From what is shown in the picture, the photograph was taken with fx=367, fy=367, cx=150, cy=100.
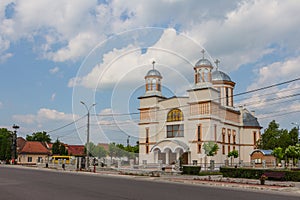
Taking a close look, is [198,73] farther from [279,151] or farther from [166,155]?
[279,151]

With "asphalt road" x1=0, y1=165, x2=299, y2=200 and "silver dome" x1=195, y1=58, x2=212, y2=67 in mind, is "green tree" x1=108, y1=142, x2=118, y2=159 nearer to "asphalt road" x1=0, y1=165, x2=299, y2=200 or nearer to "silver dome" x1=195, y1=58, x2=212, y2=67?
"silver dome" x1=195, y1=58, x2=212, y2=67

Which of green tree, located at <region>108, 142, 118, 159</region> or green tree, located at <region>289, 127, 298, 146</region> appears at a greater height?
green tree, located at <region>289, 127, 298, 146</region>

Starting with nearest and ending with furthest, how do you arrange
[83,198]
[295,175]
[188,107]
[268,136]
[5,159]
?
1. [83,198]
2. [295,175]
3. [188,107]
4. [268,136]
5. [5,159]

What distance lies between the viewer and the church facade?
58656mm

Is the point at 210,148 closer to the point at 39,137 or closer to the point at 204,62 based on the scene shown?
the point at 204,62

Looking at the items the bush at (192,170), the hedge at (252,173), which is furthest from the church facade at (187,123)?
the hedge at (252,173)

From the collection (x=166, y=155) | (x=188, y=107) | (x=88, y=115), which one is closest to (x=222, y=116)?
(x=188, y=107)

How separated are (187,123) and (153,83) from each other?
8.97 meters

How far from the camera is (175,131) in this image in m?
62.0

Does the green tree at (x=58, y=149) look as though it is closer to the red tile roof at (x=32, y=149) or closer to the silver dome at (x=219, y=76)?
the red tile roof at (x=32, y=149)

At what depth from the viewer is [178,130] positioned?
202ft

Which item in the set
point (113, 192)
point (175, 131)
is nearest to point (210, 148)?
point (175, 131)

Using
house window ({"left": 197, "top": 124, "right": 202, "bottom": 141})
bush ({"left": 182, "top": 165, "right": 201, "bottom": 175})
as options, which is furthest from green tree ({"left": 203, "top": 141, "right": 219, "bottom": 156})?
bush ({"left": 182, "top": 165, "right": 201, "bottom": 175})

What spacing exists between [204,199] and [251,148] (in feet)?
193
